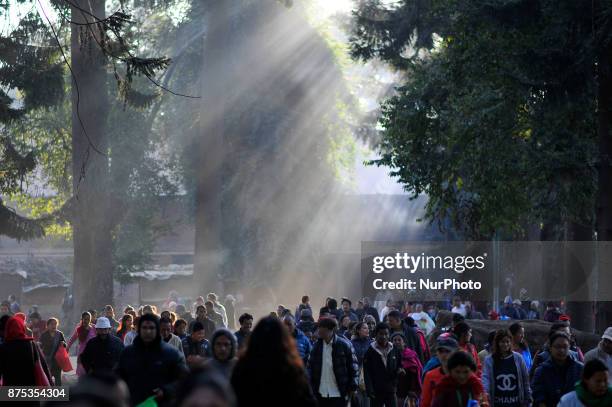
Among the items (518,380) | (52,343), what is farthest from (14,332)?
(52,343)

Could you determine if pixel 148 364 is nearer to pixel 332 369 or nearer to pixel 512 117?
pixel 332 369

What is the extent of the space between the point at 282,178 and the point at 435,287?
46.1 ft

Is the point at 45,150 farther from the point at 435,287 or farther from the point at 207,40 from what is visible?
the point at 435,287

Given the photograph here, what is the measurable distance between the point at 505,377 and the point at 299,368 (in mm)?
5353

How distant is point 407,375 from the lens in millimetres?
13609

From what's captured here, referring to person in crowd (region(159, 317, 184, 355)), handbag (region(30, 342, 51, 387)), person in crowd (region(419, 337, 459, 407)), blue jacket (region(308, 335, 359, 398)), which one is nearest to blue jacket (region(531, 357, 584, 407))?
person in crowd (region(419, 337, 459, 407))

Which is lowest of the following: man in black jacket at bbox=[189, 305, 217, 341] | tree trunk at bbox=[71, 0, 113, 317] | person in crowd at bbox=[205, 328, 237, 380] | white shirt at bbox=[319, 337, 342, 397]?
white shirt at bbox=[319, 337, 342, 397]

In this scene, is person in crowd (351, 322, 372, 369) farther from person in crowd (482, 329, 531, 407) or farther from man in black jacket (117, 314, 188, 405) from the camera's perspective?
man in black jacket (117, 314, 188, 405)

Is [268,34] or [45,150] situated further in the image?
[268,34]

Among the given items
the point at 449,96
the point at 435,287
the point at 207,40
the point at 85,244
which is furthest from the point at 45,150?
the point at 449,96

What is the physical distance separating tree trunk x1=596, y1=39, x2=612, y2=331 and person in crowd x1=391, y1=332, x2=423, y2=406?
8019 mm

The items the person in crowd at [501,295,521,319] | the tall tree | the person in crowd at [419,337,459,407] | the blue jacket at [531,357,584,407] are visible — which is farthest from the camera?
the person in crowd at [501,295,521,319]

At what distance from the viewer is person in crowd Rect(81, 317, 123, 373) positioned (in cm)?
1275

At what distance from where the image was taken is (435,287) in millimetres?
31844
